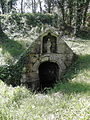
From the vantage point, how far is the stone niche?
1012 centimetres

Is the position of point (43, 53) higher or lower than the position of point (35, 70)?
higher

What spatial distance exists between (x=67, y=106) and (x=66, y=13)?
17.4 metres

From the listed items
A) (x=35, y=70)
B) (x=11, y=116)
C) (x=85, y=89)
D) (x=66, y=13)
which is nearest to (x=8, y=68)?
(x=35, y=70)

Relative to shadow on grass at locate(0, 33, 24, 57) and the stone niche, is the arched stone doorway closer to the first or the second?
the stone niche

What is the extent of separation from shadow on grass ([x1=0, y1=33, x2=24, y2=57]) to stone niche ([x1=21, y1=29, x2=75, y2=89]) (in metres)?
1.78

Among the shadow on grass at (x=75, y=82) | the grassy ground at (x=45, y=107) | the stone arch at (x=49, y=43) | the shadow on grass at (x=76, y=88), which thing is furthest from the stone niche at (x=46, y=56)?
the grassy ground at (x=45, y=107)

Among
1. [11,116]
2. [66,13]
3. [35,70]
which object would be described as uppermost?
[66,13]

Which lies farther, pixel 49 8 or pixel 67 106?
pixel 49 8

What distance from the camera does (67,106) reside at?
5215 mm

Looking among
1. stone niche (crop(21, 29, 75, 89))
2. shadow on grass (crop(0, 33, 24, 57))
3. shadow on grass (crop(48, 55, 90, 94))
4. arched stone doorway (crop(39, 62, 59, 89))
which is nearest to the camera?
shadow on grass (crop(48, 55, 90, 94))

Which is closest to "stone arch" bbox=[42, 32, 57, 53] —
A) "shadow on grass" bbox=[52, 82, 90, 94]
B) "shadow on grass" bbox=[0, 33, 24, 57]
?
"shadow on grass" bbox=[0, 33, 24, 57]

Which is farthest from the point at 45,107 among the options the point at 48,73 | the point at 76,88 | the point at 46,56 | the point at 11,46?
the point at 11,46

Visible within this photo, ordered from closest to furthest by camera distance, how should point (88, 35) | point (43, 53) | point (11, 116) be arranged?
1. point (11, 116)
2. point (43, 53)
3. point (88, 35)

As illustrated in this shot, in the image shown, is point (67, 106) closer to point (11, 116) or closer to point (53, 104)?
point (53, 104)
